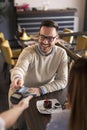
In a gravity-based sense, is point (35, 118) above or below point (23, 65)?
below

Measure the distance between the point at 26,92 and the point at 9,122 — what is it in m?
0.67

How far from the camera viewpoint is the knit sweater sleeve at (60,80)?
6.01ft

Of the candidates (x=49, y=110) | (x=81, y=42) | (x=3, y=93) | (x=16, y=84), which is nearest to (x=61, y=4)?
(x=81, y=42)

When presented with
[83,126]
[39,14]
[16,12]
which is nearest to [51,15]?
[39,14]

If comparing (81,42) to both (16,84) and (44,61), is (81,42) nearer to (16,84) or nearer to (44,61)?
(44,61)

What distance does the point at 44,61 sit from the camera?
80.7 inches

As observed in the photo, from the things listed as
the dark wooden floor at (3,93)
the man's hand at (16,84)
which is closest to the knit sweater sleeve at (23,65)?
the man's hand at (16,84)

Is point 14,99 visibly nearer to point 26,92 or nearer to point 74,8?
point 26,92

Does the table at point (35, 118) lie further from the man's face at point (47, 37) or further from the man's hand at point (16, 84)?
the man's face at point (47, 37)

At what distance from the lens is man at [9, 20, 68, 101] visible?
2.01 meters

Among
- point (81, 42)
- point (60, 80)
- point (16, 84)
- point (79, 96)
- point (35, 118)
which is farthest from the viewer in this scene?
point (81, 42)

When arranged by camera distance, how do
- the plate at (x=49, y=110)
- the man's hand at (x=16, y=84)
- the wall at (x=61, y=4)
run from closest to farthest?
1. the plate at (x=49, y=110)
2. the man's hand at (x=16, y=84)
3. the wall at (x=61, y=4)

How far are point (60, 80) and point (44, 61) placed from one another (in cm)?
23

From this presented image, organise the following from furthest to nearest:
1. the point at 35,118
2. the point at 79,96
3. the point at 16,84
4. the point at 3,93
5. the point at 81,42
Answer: the point at 81,42
the point at 3,93
the point at 16,84
the point at 35,118
the point at 79,96
